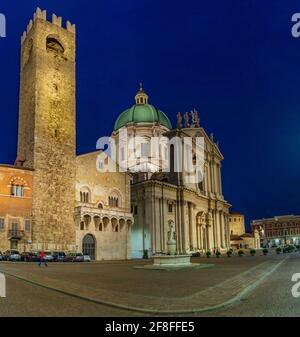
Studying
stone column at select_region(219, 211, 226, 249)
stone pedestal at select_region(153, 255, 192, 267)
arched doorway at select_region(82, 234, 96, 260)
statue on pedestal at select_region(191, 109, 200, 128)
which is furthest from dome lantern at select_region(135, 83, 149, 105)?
stone pedestal at select_region(153, 255, 192, 267)

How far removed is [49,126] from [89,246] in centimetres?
1609

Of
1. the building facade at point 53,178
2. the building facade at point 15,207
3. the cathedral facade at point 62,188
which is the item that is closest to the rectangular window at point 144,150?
the cathedral facade at point 62,188

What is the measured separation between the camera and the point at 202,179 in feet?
267

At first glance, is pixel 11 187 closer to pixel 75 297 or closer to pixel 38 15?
pixel 38 15

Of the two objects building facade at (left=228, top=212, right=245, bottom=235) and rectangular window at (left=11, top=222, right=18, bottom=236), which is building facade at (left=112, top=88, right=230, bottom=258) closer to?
rectangular window at (left=11, top=222, right=18, bottom=236)

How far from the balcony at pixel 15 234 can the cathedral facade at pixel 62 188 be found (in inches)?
4.1

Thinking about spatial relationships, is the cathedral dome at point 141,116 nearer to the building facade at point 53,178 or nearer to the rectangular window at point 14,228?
the building facade at point 53,178

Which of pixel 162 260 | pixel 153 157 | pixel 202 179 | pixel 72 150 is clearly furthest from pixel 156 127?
pixel 162 260

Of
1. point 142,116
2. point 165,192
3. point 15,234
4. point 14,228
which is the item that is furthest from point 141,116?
point 15,234

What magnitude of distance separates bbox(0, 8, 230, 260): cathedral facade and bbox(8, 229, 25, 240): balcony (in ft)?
0.34

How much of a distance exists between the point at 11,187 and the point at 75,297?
113 ft

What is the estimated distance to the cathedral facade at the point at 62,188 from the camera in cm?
4603

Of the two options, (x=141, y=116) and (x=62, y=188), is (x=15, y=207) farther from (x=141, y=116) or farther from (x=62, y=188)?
(x=141, y=116)

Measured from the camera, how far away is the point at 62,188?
4966cm
